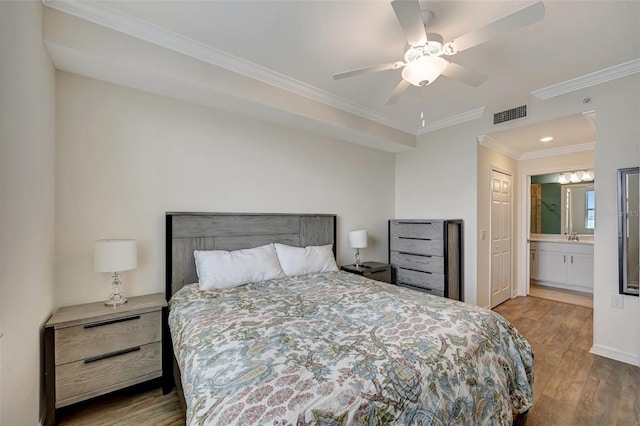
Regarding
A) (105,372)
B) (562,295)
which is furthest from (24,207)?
(562,295)

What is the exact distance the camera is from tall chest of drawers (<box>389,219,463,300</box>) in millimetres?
3383

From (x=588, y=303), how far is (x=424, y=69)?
458 centimetres

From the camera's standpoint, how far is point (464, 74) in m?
1.90

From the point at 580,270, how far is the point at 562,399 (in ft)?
11.9

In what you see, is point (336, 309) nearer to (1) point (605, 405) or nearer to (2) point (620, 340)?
(1) point (605, 405)

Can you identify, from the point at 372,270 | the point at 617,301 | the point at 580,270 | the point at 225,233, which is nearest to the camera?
the point at 617,301

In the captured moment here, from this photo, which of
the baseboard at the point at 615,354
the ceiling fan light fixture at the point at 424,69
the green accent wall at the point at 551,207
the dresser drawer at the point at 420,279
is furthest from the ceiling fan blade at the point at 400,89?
the green accent wall at the point at 551,207

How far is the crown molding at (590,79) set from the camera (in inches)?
93.4

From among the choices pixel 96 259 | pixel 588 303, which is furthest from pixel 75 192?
pixel 588 303

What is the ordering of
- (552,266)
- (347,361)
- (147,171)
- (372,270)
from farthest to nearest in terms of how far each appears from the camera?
(552,266) → (372,270) → (147,171) → (347,361)

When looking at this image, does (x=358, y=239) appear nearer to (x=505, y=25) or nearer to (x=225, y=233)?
(x=225, y=233)

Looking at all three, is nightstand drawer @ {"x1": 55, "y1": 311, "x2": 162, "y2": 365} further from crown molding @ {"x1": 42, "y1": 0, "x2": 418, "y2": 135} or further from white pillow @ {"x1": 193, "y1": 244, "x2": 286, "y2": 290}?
crown molding @ {"x1": 42, "y1": 0, "x2": 418, "y2": 135}

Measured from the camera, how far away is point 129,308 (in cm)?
195

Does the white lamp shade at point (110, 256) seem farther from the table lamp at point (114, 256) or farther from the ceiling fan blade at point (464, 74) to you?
the ceiling fan blade at point (464, 74)
